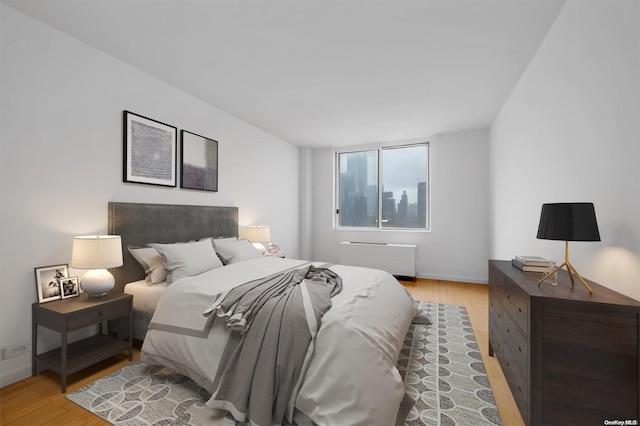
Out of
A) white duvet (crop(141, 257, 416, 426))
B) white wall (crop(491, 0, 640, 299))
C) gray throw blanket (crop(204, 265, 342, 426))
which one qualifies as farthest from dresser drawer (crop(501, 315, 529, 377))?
gray throw blanket (crop(204, 265, 342, 426))

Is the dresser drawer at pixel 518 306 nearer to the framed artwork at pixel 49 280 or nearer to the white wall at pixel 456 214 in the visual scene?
the framed artwork at pixel 49 280

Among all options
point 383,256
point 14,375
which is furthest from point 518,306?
point 383,256

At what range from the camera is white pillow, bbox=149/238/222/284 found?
103 inches

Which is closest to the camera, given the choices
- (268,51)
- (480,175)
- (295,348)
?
(295,348)

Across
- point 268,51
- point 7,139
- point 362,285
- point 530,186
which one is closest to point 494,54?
point 530,186

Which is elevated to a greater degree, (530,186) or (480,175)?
(480,175)

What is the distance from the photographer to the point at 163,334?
210 centimetres

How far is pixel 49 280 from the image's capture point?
224cm

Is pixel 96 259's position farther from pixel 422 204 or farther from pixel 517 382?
pixel 422 204

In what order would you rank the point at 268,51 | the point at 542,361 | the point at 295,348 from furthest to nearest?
the point at 268,51, the point at 295,348, the point at 542,361

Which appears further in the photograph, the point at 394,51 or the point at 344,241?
the point at 344,241

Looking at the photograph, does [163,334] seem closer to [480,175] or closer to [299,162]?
[299,162]

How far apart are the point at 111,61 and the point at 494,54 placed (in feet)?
11.6

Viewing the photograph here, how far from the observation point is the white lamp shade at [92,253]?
218 centimetres
